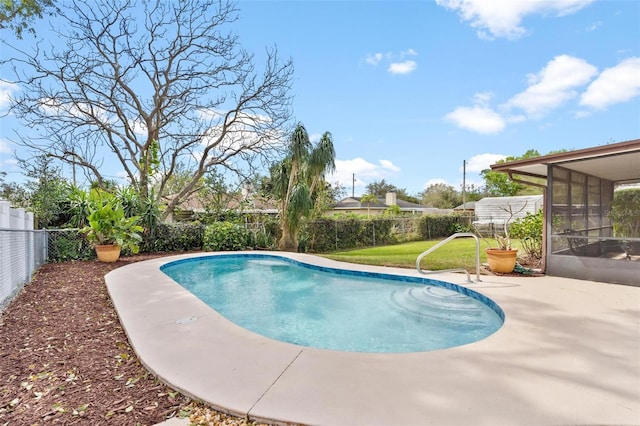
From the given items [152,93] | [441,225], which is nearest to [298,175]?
[152,93]

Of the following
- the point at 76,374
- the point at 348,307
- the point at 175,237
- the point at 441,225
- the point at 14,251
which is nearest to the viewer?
the point at 76,374

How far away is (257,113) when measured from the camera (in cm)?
1510

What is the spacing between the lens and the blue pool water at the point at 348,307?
477 centimetres

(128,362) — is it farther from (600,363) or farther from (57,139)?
(57,139)

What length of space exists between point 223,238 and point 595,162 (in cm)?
1133

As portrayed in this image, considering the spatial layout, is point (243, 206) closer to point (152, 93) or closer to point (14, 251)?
point (152, 93)

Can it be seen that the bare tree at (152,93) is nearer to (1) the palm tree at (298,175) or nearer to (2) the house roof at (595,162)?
(1) the palm tree at (298,175)

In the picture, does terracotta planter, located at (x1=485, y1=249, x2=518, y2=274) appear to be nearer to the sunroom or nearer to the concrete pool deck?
the sunroom

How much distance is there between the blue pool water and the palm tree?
3.77m

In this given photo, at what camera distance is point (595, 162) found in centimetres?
706

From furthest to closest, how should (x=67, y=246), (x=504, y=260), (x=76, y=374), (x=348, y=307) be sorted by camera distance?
(x=67, y=246) → (x=504, y=260) → (x=348, y=307) → (x=76, y=374)

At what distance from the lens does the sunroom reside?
6314 millimetres

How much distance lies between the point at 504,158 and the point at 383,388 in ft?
121

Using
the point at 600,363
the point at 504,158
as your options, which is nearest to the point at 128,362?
the point at 600,363
